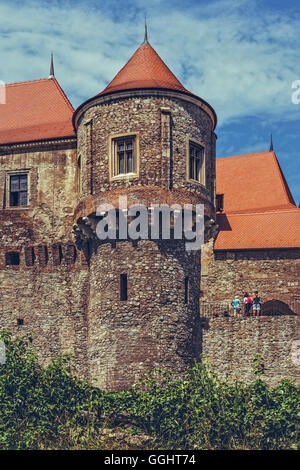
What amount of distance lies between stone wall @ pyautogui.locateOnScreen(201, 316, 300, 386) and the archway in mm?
3178

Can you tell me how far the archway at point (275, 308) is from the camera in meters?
39.6

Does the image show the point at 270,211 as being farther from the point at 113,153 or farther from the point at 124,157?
the point at 113,153

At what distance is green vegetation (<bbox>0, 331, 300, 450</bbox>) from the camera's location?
33906 mm

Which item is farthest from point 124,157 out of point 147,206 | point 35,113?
point 35,113

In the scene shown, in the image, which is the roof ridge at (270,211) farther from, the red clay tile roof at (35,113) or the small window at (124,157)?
the red clay tile roof at (35,113)

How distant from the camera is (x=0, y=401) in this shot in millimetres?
35312

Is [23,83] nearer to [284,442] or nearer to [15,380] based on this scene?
[15,380]

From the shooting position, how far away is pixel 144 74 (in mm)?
38719

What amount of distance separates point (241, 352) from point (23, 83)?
55.7ft

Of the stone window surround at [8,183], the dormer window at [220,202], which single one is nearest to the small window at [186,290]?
the stone window surround at [8,183]

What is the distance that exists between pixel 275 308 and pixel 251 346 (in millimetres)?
4173

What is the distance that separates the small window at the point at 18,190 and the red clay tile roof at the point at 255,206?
8.15m
